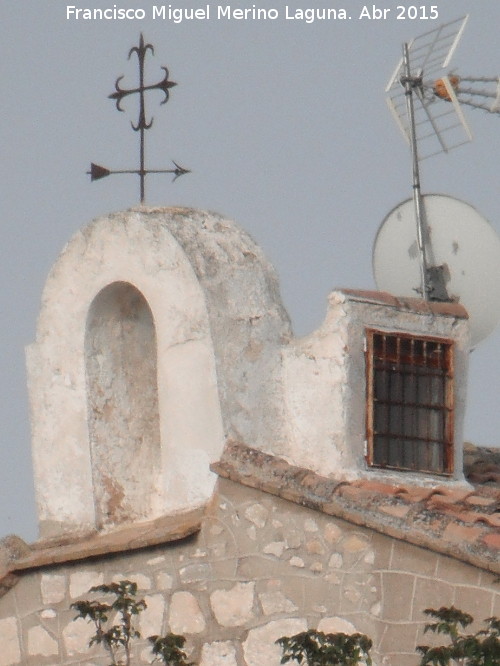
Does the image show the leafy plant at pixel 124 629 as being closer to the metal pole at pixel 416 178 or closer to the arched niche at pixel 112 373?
the arched niche at pixel 112 373

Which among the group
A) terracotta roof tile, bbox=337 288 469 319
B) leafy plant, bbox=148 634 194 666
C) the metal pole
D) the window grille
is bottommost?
leafy plant, bbox=148 634 194 666

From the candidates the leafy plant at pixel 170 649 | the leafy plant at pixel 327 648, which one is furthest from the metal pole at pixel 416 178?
the leafy plant at pixel 327 648

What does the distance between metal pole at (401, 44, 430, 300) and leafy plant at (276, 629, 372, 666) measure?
4326 mm

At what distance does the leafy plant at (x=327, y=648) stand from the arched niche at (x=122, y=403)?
10.9 feet

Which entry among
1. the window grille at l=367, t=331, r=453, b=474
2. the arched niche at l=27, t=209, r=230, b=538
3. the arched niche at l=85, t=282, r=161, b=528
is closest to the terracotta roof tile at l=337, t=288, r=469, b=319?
the window grille at l=367, t=331, r=453, b=474

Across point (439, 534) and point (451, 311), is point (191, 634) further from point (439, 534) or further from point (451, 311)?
point (451, 311)

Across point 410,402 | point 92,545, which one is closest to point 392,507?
point 92,545

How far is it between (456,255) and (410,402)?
1.37 meters

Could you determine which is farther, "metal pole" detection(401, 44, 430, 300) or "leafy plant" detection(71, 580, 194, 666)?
"metal pole" detection(401, 44, 430, 300)

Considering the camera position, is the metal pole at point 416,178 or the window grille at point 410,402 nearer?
the window grille at point 410,402

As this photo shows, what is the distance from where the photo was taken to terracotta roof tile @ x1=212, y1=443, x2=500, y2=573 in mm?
9641

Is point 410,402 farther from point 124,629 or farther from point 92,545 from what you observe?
point 124,629

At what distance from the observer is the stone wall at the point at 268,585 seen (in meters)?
9.77

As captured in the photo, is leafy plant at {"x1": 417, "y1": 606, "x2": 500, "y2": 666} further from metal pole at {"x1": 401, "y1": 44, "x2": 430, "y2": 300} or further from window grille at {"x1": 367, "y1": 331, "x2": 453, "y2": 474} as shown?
metal pole at {"x1": 401, "y1": 44, "x2": 430, "y2": 300}
